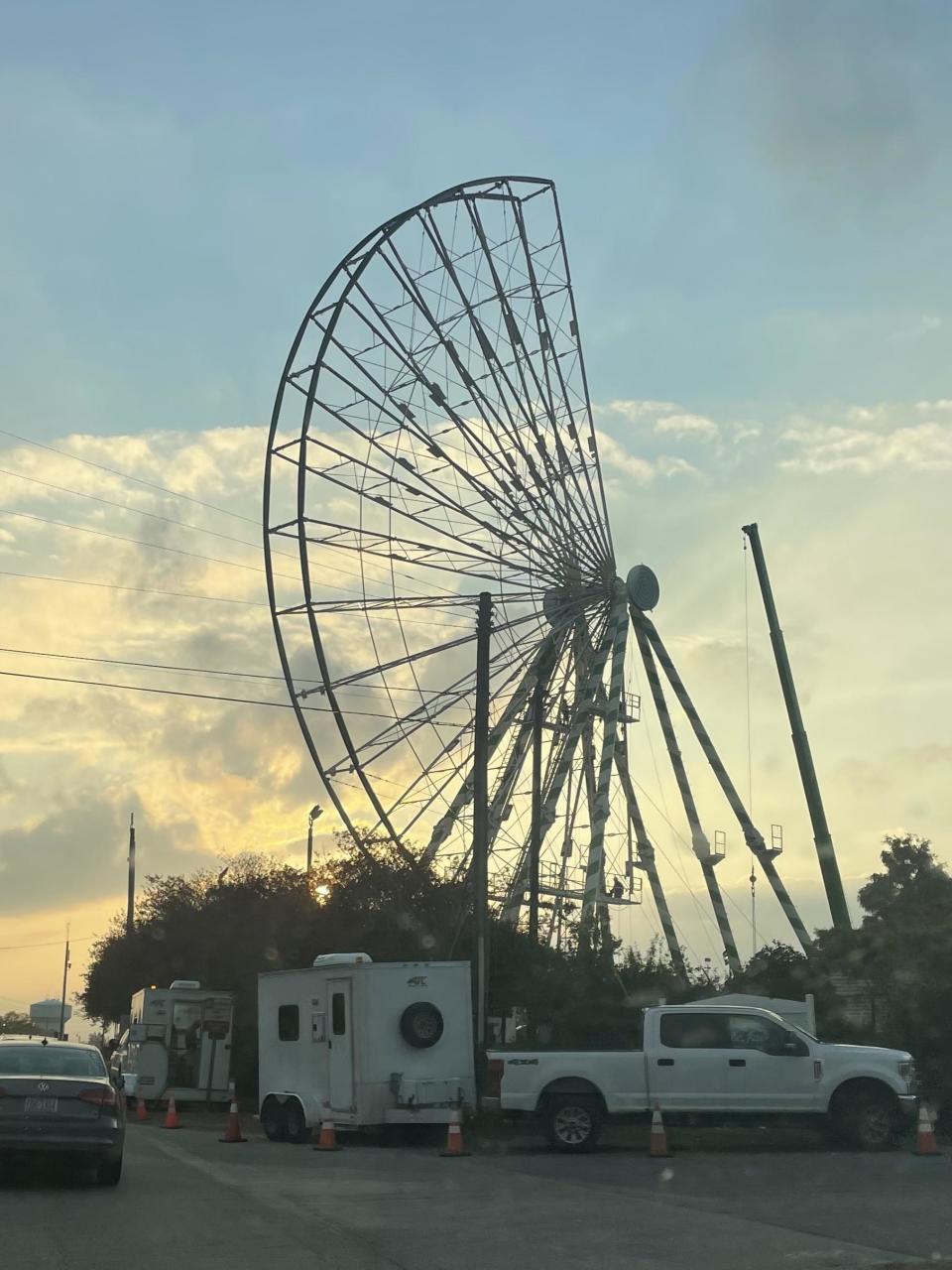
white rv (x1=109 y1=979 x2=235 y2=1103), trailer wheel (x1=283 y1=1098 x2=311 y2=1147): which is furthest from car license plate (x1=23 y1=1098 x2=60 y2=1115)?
white rv (x1=109 y1=979 x2=235 y2=1103)

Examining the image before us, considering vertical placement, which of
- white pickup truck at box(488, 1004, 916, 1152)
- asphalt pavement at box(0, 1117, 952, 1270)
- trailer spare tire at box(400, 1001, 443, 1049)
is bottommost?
asphalt pavement at box(0, 1117, 952, 1270)

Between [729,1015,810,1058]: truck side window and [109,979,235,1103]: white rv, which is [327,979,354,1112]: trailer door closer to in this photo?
[729,1015,810,1058]: truck side window

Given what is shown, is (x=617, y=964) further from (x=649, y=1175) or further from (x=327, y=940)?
(x=649, y=1175)

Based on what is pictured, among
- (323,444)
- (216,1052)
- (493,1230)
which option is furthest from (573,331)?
(493,1230)

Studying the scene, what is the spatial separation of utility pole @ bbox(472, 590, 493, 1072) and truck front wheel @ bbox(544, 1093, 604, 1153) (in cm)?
511

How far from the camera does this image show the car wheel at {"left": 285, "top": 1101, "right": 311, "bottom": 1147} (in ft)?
73.4

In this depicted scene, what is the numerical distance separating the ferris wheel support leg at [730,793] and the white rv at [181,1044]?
13902mm

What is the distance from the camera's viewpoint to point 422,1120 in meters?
21.2

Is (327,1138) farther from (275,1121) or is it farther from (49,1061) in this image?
(49,1061)

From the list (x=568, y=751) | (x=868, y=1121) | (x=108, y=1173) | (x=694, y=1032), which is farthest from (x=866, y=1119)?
(x=568, y=751)

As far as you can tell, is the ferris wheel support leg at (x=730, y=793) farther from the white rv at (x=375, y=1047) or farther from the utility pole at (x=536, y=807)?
the white rv at (x=375, y=1047)

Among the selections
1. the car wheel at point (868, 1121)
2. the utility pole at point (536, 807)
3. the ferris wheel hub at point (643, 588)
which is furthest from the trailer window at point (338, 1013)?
the ferris wheel hub at point (643, 588)

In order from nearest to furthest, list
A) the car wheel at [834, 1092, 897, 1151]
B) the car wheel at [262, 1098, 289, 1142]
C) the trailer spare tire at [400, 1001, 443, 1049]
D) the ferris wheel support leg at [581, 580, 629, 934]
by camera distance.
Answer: the car wheel at [834, 1092, 897, 1151] → the trailer spare tire at [400, 1001, 443, 1049] → the car wheel at [262, 1098, 289, 1142] → the ferris wheel support leg at [581, 580, 629, 934]

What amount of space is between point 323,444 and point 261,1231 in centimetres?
2419
